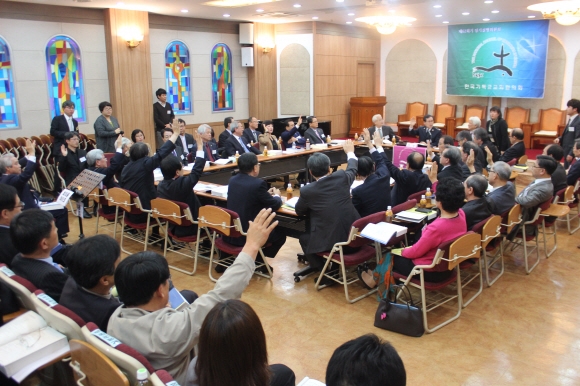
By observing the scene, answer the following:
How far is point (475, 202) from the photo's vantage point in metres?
4.62

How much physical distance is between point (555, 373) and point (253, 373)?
269 centimetres

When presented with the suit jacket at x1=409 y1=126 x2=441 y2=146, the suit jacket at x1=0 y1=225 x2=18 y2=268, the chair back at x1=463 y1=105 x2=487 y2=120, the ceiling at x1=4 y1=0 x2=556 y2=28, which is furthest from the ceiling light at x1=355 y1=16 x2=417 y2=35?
the suit jacket at x1=0 y1=225 x2=18 y2=268

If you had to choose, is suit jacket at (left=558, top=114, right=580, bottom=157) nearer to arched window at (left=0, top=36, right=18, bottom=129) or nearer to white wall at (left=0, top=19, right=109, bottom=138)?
white wall at (left=0, top=19, right=109, bottom=138)

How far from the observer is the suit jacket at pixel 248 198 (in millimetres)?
4902

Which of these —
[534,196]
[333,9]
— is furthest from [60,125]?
[534,196]

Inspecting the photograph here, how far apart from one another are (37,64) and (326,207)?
7070mm

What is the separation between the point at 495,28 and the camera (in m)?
12.8

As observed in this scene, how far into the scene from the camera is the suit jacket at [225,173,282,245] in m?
4.90

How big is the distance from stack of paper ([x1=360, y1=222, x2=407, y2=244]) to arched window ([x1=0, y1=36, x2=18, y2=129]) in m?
7.30

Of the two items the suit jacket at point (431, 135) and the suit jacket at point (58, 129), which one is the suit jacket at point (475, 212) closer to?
the suit jacket at point (431, 135)

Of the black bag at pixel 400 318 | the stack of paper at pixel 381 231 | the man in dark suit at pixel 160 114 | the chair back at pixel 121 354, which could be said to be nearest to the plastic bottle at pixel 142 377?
the chair back at pixel 121 354

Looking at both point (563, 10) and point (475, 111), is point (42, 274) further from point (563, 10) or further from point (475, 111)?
point (475, 111)

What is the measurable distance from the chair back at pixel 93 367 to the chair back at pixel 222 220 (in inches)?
102

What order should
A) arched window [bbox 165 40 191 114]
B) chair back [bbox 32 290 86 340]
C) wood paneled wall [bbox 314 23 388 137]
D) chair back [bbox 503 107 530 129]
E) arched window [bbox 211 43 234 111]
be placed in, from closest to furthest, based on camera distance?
chair back [bbox 32 290 86 340] → arched window [bbox 165 40 191 114] → arched window [bbox 211 43 234 111] → chair back [bbox 503 107 530 129] → wood paneled wall [bbox 314 23 388 137]
